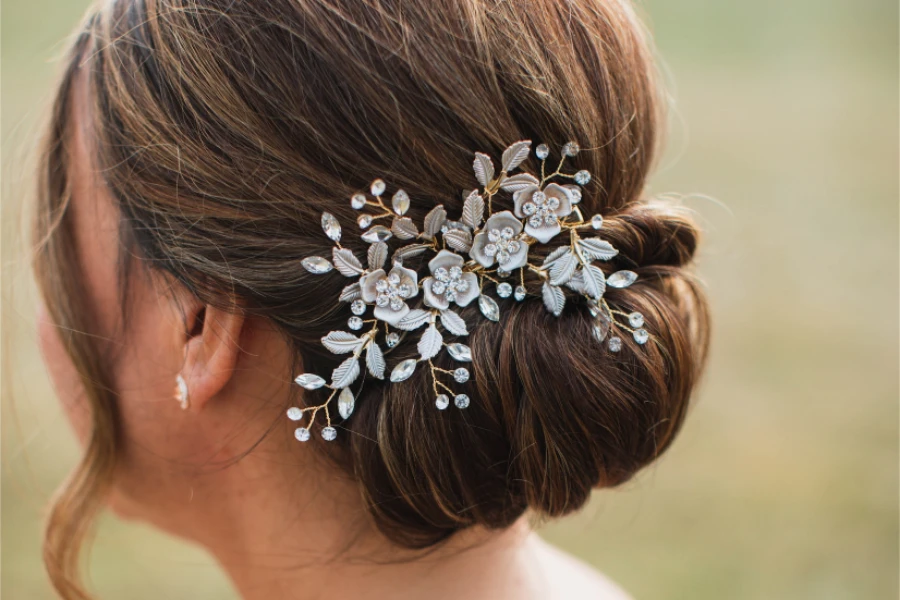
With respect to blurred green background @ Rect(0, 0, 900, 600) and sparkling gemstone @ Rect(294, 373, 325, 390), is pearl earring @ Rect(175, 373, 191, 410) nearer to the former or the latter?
sparkling gemstone @ Rect(294, 373, 325, 390)

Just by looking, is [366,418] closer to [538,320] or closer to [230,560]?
[538,320]

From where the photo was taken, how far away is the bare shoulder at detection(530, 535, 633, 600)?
1.43m

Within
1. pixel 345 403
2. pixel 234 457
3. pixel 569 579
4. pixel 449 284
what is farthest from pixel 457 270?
pixel 569 579

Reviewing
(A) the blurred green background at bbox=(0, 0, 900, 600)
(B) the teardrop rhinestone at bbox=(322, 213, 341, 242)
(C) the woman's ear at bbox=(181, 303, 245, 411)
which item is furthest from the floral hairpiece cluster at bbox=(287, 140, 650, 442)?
(A) the blurred green background at bbox=(0, 0, 900, 600)

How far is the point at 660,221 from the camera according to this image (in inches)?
43.8

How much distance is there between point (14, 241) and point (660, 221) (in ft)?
3.79

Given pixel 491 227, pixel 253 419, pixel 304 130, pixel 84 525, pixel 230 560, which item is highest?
pixel 304 130

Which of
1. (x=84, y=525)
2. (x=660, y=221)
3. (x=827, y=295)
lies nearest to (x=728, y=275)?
(x=827, y=295)

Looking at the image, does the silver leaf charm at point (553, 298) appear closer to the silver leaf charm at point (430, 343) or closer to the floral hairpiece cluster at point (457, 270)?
the floral hairpiece cluster at point (457, 270)

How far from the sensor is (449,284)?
1028mm

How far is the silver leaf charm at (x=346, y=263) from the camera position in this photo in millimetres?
998

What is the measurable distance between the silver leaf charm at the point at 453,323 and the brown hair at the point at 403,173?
0.06 feet

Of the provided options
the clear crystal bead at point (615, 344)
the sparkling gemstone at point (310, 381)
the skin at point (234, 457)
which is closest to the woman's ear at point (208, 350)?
the skin at point (234, 457)

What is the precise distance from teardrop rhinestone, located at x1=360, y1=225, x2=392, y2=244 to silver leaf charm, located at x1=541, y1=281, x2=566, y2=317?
22 centimetres
